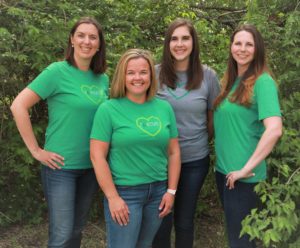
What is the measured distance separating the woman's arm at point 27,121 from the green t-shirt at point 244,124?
43.6 inches

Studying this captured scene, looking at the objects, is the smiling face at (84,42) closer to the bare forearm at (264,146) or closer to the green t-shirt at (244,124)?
the green t-shirt at (244,124)

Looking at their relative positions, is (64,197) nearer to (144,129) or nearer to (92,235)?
(144,129)

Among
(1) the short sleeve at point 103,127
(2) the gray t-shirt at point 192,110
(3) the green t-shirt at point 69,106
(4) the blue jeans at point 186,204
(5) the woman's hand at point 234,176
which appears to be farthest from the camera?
(4) the blue jeans at point 186,204

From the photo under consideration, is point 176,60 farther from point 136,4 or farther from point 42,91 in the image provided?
point 136,4

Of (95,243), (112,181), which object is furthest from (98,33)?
(95,243)

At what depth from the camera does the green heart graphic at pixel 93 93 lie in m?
2.96

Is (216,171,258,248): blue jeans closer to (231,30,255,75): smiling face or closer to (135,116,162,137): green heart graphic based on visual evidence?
(135,116,162,137): green heart graphic

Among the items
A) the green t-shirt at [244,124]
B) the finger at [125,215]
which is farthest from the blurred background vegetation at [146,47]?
the finger at [125,215]

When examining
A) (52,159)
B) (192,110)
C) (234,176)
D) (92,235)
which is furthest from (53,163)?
(92,235)

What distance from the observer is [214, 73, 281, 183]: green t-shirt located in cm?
270

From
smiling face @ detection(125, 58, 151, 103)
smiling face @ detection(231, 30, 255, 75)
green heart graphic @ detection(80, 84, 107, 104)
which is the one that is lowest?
green heart graphic @ detection(80, 84, 107, 104)

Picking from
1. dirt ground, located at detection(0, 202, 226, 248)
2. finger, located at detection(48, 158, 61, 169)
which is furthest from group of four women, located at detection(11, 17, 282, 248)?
dirt ground, located at detection(0, 202, 226, 248)

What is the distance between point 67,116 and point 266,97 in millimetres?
1283

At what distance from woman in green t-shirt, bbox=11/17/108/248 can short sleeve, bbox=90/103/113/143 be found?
0.92 ft
